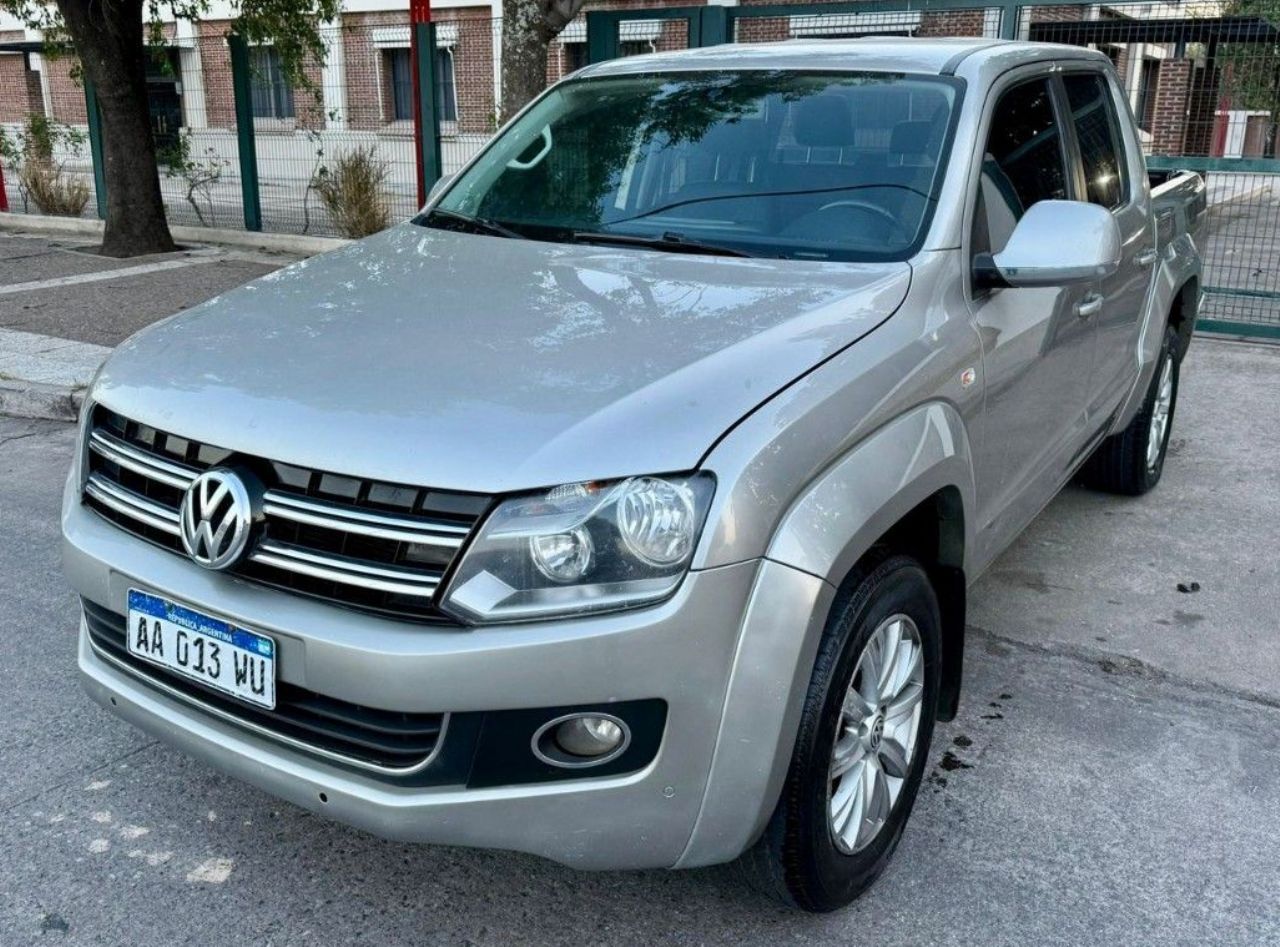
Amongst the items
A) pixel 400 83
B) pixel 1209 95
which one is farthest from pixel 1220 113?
pixel 400 83

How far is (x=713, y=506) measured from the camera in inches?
83.0

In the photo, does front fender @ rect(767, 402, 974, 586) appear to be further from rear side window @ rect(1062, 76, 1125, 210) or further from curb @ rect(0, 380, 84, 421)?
curb @ rect(0, 380, 84, 421)

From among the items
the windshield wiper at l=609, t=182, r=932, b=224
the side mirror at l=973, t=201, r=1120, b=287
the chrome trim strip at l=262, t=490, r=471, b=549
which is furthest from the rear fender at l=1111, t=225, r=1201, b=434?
the chrome trim strip at l=262, t=490, r=471, b=549

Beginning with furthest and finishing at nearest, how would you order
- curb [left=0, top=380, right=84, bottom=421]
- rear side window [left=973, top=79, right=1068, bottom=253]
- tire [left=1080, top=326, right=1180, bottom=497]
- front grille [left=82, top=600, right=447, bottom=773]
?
curb [left=0, top=380, right=84, bottom=421]
tire [left=1080, top=326, right=1180, bottom=497]
rear side window [left=973, top=79, right=1068, bottom=253]
front grille [left=82, top=600, right=447, bottom=773]

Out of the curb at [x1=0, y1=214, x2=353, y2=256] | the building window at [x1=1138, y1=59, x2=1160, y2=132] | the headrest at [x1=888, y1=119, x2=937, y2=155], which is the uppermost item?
the building window at [x1=1138, y1=59, x2=1160, y2=132]

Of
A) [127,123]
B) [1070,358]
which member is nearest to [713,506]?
[1070,358]

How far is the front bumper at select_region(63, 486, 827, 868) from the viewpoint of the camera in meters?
2.08

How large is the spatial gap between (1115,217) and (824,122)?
1.35 metres

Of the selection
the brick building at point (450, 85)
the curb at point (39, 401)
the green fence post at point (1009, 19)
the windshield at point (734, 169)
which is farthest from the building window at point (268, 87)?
the windshield at point (734, 169)

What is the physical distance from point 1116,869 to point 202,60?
527 inches

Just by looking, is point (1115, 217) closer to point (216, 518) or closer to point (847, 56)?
point (847, 56)

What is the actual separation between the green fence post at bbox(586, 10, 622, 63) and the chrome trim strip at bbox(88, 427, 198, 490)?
8.34 meters

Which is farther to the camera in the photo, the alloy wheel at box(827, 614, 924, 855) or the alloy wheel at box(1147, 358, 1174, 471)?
the alloy wheel at box(1147, 358, 1174, 471)

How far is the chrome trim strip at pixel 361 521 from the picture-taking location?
213 cm
